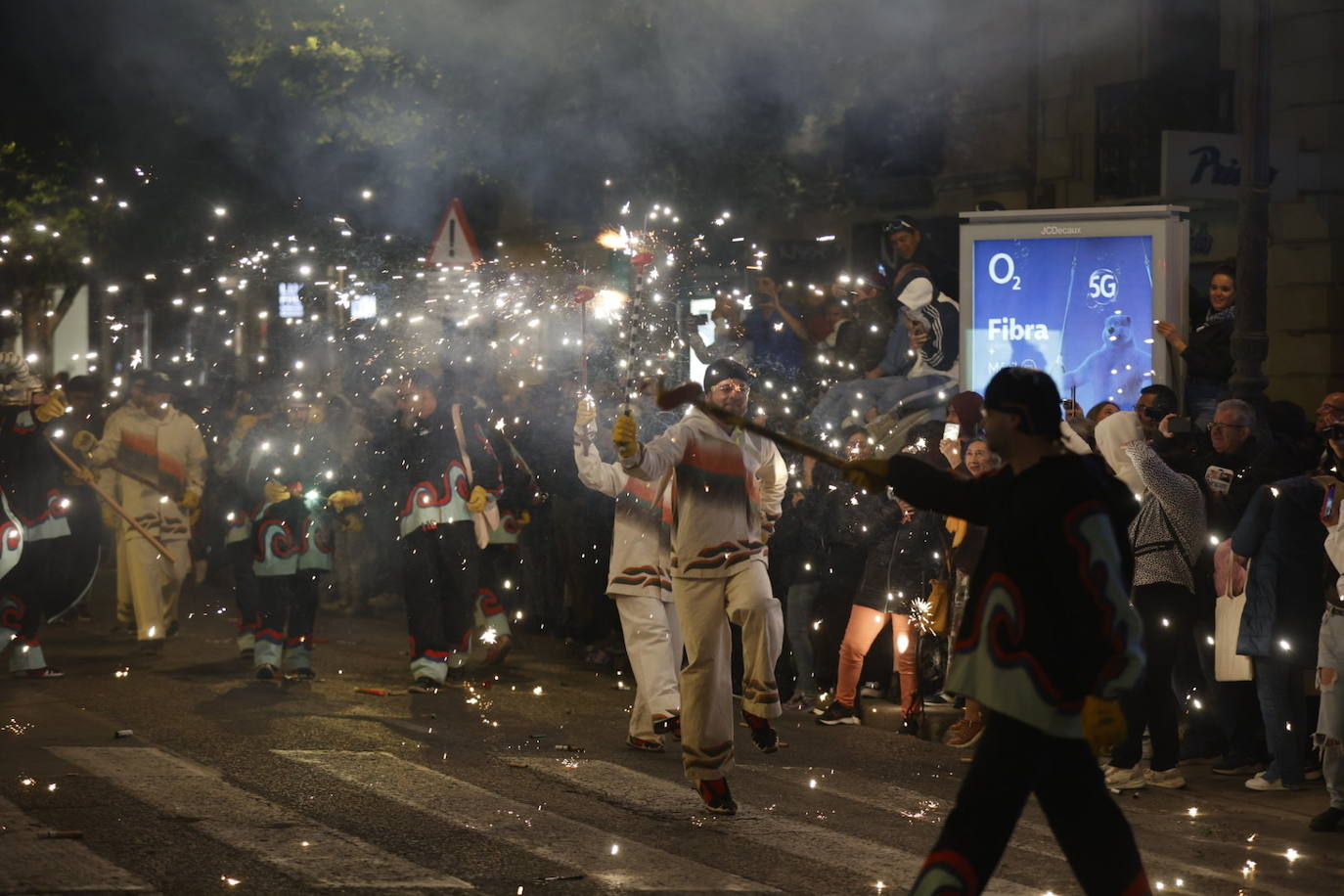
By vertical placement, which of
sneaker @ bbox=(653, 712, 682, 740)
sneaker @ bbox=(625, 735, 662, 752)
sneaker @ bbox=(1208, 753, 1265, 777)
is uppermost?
sneaker @ bbox=(653, 712, 682, 740)

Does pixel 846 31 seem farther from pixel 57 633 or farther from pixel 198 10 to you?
pixel 57 633

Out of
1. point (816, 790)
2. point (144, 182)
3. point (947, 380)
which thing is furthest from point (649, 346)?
point (144, 182)

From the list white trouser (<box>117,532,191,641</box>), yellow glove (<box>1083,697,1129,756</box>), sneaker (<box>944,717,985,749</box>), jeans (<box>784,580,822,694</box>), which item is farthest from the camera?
white trouser (<box>117,532,191,641</box>)

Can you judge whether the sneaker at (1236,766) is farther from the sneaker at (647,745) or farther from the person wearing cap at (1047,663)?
the person wearing cap at (1047,663)

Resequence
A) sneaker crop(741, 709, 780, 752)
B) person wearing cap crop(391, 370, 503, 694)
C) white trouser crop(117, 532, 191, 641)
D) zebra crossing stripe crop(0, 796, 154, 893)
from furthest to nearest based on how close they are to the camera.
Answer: white trouser crop(117, 532, 191, 641) < person wearing cap crop(391, 370, 503, 694) < sneaker crop(741, 709, 780, 752) < zebra crossing stripe crop(0, 796, 154, 893)

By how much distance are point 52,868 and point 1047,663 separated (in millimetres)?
3362

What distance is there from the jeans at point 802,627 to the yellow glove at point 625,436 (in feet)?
12.1

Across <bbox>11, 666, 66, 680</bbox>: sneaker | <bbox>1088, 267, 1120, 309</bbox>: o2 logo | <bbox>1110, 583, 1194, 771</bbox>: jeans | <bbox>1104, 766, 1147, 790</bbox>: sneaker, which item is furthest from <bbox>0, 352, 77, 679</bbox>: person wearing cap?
<bbox>1088, 267, 1120, 309</bbox>: o2 logo

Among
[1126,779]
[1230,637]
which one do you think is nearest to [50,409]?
[1126,779]

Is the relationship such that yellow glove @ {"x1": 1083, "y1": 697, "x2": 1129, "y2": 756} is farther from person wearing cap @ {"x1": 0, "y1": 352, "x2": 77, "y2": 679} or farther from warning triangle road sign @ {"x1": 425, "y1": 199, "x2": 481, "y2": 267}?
warning triangle road sign @ {"x1": 425, "y1": 199, "x2": 481, "y2": 267}

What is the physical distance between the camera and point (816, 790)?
25.9 feet

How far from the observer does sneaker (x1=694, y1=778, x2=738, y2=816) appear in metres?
7.21

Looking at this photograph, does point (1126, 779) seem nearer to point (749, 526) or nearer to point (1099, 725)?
point (749, 526)

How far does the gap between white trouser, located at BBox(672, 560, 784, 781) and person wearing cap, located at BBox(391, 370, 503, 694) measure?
3.47 metres
